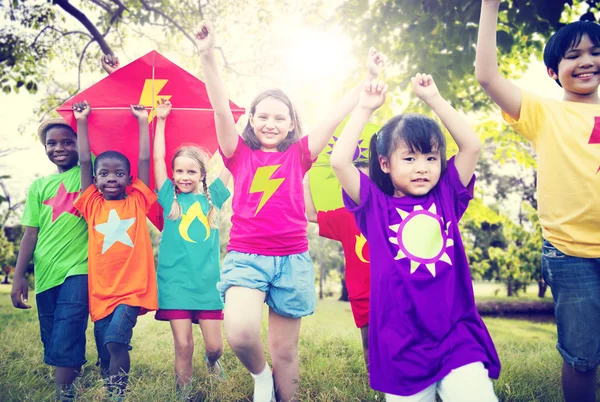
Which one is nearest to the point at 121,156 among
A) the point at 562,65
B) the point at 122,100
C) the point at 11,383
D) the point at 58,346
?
the point at 122,100

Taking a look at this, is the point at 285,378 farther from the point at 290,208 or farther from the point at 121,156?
the point at 121,156

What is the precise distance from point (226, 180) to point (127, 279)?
3.49ft

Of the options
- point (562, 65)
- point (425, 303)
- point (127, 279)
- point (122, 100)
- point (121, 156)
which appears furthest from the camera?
point (122, 100)

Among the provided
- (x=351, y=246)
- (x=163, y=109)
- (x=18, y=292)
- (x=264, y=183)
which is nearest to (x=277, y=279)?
(x=264, y=183)

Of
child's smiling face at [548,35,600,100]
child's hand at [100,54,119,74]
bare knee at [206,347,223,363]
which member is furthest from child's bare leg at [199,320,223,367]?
child's smiling face at [548,35,600,100]

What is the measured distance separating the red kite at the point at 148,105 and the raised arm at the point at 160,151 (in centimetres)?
9

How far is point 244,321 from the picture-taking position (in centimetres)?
261

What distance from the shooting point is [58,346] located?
322 centimetres

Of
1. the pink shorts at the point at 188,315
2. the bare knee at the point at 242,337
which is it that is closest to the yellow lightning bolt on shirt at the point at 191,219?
the pink shorts at the point at 188,315

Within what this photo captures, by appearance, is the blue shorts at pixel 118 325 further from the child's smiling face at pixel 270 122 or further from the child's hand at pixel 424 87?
the child's hand at pixel 424 87

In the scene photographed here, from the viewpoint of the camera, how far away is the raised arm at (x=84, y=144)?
3.48 m

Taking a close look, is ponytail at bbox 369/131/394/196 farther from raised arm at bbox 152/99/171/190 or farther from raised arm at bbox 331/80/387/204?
raised arm at bbox 152/99/171/190

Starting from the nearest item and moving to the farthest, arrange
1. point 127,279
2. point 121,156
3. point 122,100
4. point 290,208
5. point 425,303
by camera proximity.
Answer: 1. point 425,303
2. point 290,208
3. point 127,279
4. point 121,156
5. point 122,100

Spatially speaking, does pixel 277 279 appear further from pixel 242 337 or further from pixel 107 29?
pixel 107 29
